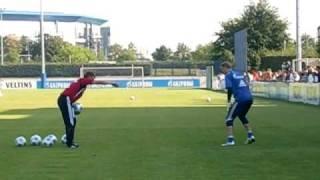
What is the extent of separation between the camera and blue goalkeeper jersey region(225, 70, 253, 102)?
1675 centimetres

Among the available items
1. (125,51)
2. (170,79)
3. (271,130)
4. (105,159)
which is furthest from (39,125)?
(125,51)

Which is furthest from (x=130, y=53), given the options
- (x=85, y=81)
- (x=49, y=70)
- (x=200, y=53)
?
(x=85, y=81)

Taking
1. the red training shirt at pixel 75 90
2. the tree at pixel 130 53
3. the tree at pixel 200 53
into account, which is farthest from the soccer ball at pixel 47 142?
the tree at pixel 130 53

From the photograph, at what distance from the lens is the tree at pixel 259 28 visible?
3366 inches

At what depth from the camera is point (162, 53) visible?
6058 inches

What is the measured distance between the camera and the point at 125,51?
506ft

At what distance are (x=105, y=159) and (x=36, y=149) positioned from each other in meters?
2.74

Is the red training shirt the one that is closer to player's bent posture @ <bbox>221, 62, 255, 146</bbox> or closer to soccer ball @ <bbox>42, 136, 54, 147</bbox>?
soccer ball @ <bbox>42, 136, 54, 147</bbox>

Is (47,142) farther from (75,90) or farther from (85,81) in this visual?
(85,81)

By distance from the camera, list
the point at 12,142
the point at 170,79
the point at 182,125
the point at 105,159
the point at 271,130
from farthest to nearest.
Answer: the point at 170,79 < the point at 182,125 < the point at 271,130 < the point at 12,142 < the point at 105,159

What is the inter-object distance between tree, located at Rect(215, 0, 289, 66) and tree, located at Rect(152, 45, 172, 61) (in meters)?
62.5

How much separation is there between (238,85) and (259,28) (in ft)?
230

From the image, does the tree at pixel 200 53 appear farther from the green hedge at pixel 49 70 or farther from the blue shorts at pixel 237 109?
the blue shorts at pixel 237 109

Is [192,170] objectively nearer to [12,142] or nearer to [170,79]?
[12,142]
